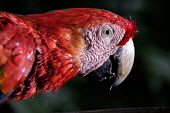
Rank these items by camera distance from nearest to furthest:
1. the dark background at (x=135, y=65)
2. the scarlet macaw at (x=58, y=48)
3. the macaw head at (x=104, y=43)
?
the scarlet macaw at (x=58, y=48), the macaw head at (x=104, y=43), the dark background at (x=135, y=65)

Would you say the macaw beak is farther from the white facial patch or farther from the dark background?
the dark background

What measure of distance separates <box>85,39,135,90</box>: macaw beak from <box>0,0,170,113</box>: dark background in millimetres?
1029

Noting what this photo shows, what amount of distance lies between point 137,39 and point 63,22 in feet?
4.51

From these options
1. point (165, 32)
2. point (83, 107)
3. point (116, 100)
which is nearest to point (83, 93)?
point (83, 107)

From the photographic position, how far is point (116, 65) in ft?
3.52

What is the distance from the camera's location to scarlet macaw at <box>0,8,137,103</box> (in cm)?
84

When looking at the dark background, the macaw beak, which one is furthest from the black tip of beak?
the dark background

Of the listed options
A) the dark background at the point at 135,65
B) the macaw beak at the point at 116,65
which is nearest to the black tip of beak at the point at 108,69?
the macaw beak at the point at 116,65

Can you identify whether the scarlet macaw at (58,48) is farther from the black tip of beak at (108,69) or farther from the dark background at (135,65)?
the dark background at (135,65)

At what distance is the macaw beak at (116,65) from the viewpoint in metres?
1.07

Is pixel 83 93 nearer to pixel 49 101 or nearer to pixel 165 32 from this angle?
pixel 49 101

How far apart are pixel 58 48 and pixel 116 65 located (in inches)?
10.3

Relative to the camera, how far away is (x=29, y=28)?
0.91 metres

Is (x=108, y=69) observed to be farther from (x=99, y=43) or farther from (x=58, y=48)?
(x=58, y=48)
